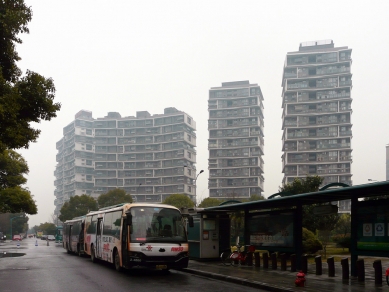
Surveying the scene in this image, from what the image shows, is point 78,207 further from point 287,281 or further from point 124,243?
point 287,281

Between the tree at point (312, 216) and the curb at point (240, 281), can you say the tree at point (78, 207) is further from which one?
the curb at point (240, 281)

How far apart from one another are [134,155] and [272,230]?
12579 cm

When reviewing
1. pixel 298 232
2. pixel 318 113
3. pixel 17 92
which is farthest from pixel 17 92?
pixel 318 113

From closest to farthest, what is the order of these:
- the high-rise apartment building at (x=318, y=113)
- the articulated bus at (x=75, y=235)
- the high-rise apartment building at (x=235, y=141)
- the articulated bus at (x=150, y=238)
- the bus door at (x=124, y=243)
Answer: the articulated bus at (x=150, y=238) → the bus door at (x=124, y=243) → the articulated bus at (x=75, y=235) → the high-rise apartment building at (x=318, y=113) → the high-rise apartment building at (x=235, y=141)

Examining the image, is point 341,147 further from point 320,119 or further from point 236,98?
point 236,98

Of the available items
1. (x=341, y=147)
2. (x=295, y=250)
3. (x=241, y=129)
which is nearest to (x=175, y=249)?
(x=295, y=250)

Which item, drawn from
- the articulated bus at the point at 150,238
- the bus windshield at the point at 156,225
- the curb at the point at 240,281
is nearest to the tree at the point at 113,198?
the articulated bus at the point at 150,238

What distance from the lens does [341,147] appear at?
325 ft

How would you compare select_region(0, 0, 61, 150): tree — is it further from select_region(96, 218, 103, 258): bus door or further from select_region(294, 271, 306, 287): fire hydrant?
select_region(294, 271, 306, 287): fire hydrant

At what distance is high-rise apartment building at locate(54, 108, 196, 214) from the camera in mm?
135250

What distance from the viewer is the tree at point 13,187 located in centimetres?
4409

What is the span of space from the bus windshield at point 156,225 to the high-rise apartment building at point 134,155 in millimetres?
112661

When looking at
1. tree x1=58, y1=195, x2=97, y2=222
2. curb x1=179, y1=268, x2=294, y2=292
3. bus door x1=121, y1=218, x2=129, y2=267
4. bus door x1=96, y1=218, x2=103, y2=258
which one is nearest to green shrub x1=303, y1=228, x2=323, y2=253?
curb x1=179, y1=268, x2=294, y2=292

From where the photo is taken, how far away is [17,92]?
14.5 m
